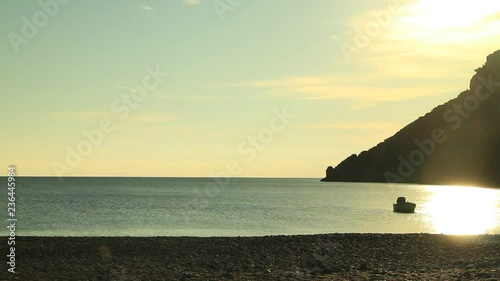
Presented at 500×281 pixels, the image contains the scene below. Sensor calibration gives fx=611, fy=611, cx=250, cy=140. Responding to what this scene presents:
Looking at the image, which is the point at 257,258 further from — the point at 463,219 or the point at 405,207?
the point at 405,207

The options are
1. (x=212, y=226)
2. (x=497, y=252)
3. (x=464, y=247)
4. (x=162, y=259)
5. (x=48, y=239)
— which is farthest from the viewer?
A: (x=212, y=226)

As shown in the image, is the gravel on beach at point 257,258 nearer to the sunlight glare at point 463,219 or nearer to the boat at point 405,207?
the sunlight glare at point 463,219

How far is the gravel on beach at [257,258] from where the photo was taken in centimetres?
2478

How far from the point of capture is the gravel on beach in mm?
24781

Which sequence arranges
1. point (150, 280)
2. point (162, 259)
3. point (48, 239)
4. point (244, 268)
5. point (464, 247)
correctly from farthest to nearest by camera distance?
1. point (48, 239)
2. point (464, 247)
3. point (162, 259)
4. point (244, 268)
5. point (150, 280)

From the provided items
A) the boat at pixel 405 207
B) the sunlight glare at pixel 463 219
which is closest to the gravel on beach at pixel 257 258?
the sunlight glare at pixel 463 219

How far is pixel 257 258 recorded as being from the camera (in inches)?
1219

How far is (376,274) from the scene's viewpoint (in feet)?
81.3

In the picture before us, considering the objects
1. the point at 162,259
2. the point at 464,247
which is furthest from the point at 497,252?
the point at 162,259

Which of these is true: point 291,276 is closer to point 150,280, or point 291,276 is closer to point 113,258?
point 150,280

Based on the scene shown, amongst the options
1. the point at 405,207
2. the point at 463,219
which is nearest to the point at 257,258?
the point at 463,219

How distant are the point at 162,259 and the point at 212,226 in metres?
38.7

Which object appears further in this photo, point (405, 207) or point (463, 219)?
point (405, 207)

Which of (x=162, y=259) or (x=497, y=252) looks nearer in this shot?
(x=162, y=259)
